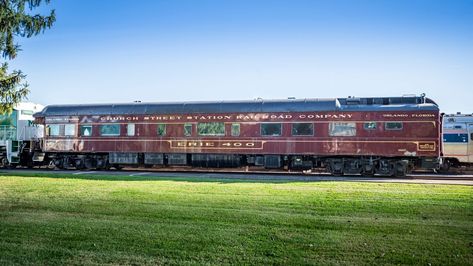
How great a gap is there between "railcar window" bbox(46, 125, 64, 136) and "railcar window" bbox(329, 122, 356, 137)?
17512mm

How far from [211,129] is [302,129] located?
17.4ft

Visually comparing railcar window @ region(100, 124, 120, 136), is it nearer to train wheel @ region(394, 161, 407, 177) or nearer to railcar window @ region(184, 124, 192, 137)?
railcar window @ region(184, 124, 192, 137)

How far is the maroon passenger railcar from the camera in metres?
22.2

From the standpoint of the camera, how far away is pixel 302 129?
23375 mm

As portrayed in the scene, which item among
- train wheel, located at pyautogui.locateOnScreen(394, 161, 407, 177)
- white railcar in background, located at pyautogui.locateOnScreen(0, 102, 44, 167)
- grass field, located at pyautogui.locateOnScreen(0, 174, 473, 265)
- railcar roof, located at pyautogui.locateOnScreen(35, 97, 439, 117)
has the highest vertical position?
railcar roof, located at pyautogui.locateOnScreen(35, 97, 439, 117)

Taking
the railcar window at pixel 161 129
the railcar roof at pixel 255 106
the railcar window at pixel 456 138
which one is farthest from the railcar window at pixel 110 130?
the railcar window at pixel 456 138

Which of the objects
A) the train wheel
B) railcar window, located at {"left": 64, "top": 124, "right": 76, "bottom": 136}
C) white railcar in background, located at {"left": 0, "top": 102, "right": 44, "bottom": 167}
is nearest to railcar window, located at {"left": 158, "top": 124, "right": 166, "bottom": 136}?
railcar window, located at {"left": 64, "top": 124, "right": 76, "bottom": 136}

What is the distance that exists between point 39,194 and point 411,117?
58.0 feet

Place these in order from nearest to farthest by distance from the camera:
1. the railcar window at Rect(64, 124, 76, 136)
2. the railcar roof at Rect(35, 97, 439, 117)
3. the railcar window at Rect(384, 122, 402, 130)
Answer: the railcar window at Rect(384, 122, 402, 130) < the railcar roof at Rect(35, 97, 439, 117) < the railcar window at Rect(64, 124, 76, 136)

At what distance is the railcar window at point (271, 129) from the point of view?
23750mm

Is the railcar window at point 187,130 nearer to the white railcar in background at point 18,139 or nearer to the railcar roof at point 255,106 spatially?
the railcar roof at point 255,106

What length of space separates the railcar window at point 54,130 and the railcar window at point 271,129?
13.7m

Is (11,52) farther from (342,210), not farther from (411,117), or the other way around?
(411,117)

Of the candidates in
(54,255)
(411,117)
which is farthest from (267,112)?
(54,255)
